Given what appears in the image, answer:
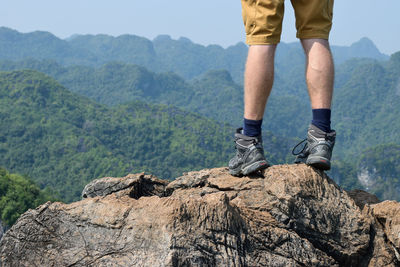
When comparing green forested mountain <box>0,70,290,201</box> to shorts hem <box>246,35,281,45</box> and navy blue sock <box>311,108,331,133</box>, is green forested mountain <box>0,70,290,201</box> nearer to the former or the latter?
navy blue sock <box>311,108,331,133</box>

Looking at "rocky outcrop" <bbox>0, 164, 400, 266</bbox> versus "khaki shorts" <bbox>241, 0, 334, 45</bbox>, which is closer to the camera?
"rocky outcrop" <bbox>0, 164, 400, 266</bbox>

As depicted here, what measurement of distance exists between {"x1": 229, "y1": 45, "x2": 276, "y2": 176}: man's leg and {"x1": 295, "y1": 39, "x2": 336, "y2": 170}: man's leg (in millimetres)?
255

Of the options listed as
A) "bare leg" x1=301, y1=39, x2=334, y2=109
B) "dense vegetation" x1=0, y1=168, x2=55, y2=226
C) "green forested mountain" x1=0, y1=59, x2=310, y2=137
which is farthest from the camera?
"green forested mountain" x1=0, y1=59, x2=310, y2=137

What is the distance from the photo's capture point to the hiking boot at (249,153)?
3141mm

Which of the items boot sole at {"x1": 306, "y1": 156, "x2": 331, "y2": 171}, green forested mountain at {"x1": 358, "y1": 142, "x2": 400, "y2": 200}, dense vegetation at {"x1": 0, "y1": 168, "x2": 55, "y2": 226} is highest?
boot sole at {"x1": 306, "y1": 156, "x2": 331, "y2": 171}

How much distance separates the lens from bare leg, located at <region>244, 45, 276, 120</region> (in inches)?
117

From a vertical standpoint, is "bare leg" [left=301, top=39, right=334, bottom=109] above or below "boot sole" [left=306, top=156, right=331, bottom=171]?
above

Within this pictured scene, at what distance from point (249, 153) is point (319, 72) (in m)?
0.67

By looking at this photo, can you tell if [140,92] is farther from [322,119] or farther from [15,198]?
[322,119]

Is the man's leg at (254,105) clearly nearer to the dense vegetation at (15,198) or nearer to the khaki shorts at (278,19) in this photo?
the khaki shorts at (278,19)

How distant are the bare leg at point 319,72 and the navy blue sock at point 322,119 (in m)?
0.03

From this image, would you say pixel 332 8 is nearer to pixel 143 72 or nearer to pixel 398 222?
pixel 398 222

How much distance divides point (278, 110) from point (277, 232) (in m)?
199

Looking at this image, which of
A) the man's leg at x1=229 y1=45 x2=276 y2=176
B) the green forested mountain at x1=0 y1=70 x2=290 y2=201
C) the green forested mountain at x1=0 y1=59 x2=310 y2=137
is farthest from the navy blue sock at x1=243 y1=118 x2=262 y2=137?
the green forested mountain at x1=0 y1=59 x2=310 y2=137
